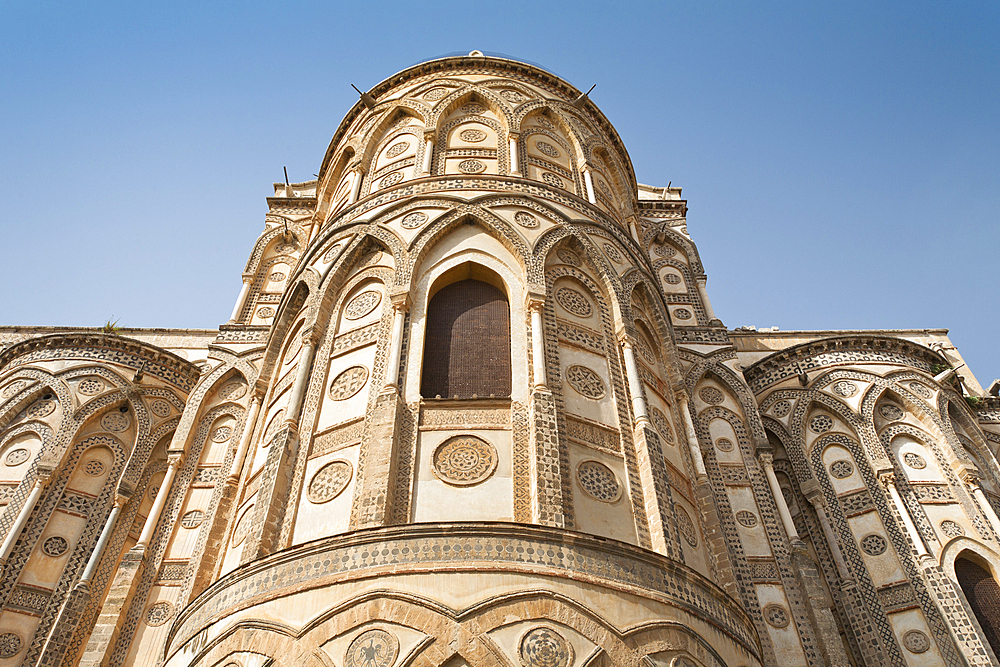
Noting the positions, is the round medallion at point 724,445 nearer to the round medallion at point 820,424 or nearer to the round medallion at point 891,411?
the round medallion at point 820,424

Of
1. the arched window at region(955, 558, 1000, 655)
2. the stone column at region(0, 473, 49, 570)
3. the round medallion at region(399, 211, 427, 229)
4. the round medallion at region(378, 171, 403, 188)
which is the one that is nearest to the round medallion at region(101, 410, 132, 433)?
the stone column at region(0, 473, 49, 570)

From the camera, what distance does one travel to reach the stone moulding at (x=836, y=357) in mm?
14312

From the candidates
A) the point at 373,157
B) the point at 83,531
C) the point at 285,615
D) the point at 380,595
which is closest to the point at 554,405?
the point at 380,595

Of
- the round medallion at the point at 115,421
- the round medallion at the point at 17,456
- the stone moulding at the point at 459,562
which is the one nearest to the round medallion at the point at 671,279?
the stone moulding at the point at 459,562

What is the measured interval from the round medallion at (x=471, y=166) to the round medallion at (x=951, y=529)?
9.12 meters

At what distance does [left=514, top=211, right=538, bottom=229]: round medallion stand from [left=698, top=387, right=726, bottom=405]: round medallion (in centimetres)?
453

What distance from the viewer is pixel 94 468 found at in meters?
13.0

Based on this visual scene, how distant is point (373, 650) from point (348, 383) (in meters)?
3.92

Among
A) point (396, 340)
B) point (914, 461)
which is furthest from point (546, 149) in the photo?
point (914, 461)

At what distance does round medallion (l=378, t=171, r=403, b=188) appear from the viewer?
12.9 m

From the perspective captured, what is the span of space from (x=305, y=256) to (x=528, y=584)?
7.66 metres

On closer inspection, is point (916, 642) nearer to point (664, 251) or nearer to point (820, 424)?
point (820, 424)

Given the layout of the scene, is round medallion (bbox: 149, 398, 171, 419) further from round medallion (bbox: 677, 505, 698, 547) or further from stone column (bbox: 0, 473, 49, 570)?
round medallion (bbox: 677, 505, 698, 547)

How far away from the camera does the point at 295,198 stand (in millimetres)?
19078
